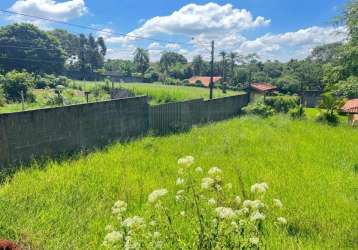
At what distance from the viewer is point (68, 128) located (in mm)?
7598

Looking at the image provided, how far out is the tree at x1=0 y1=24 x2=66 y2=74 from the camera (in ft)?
161

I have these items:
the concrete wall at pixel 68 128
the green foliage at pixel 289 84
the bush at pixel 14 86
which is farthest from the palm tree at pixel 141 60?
the concrete wall at pixel 68 128

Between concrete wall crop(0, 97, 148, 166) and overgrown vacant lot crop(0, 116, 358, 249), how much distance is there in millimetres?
625

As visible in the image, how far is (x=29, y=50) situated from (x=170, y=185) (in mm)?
55292

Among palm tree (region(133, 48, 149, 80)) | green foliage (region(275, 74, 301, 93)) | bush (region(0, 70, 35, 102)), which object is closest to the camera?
bush (region(0, 70, 35, 102))

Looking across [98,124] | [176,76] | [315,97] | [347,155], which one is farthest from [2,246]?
[176,76]

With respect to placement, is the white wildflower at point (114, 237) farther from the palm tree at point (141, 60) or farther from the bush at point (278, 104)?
the palm tree at point (141, 60)

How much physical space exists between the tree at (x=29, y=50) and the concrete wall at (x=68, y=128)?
43.7 metres

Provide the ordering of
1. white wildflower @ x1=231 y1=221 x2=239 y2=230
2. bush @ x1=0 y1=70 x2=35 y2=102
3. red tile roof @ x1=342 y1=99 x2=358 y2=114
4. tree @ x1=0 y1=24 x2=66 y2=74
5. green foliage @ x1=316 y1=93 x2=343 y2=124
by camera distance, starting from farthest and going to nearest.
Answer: tree @ x1=0 y1=24 x2=66 y2=74 < red tile roof @ x1=342 y1=99 x2=358 y2=114 < bush @ x1=0 y1=70 x2=35 y2=102 < green foliage @ x1=316 y1=93 x2=343 y2=124 < white wildflower @ x1=231 y1=221 x2=239 y2=230

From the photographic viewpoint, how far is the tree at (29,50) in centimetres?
4894

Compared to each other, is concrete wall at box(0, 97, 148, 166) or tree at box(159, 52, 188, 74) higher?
tree at box(159, 52, 188, 74)

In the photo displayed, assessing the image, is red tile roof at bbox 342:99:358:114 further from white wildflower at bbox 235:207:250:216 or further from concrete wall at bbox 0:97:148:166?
white wildflower at bbox 235:207:250:216

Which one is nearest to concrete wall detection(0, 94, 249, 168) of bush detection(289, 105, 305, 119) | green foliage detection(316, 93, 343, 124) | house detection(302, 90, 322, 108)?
Result: bush detection(289, 105, 305, 119)

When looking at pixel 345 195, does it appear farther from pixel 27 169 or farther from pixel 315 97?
pixel 315 97
